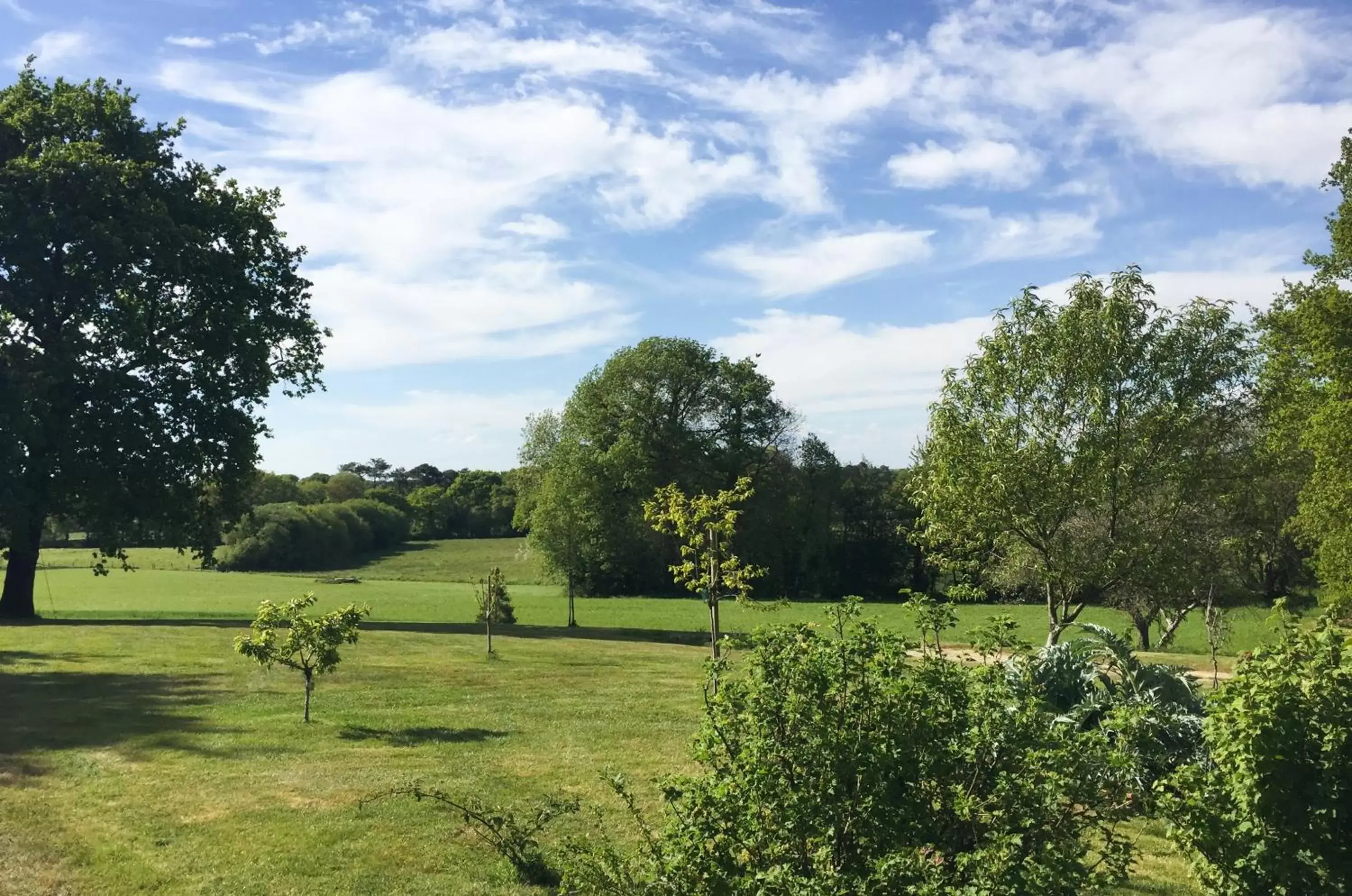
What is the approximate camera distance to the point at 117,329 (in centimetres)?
2492

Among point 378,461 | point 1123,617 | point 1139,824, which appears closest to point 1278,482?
point 1123,617

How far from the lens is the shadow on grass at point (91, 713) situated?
12.2 metres

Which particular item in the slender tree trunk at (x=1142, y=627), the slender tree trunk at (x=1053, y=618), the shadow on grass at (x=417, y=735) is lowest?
the slender tree trunk at (x=1142, y=627)

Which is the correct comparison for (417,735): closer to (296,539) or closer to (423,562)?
(423,562)

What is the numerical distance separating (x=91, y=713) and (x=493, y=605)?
16782mm

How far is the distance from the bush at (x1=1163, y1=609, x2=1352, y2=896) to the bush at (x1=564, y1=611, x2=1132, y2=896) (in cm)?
41

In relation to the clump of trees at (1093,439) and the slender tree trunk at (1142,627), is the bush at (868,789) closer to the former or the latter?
the clump of trees at (1093,439)

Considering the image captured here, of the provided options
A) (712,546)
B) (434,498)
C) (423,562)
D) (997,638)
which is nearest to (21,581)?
(712,546)

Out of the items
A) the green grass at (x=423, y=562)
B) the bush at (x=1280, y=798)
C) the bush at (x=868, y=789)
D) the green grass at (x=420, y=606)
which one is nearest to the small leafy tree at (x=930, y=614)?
the bush at (x=868, y=789)

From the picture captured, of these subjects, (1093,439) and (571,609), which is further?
(571,609)

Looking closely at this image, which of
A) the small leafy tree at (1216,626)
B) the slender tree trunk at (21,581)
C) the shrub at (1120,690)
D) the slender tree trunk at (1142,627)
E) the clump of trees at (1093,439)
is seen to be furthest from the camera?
the slender tree trunk at (1142,627)

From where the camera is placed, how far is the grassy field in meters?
7.94

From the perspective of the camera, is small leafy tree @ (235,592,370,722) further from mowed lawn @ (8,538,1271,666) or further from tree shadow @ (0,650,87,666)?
mowed lawn @ (8,538,1271,666)

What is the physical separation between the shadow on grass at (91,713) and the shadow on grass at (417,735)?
6.50 ft
